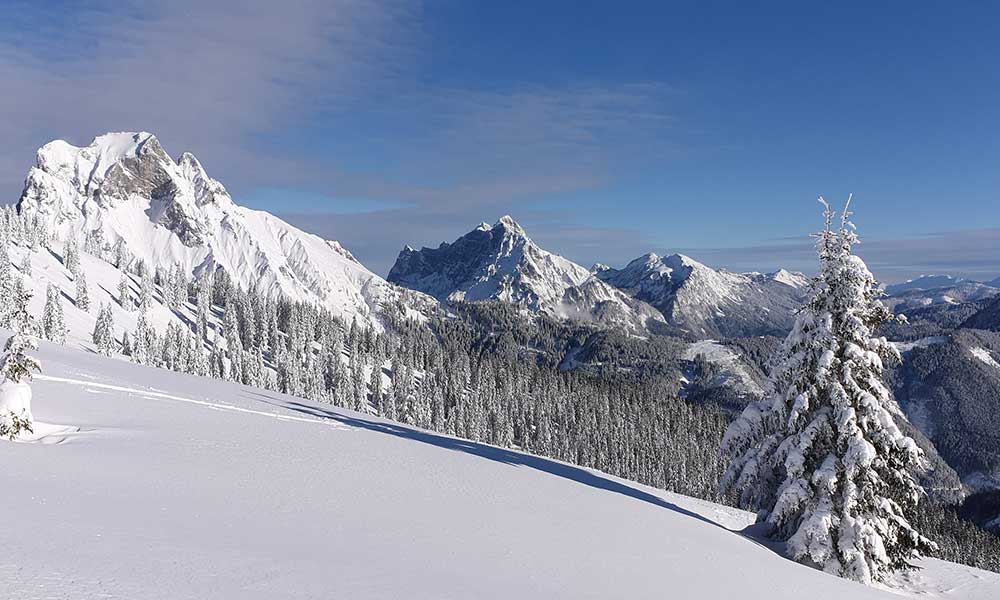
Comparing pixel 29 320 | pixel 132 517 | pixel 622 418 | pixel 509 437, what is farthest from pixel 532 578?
pixel 622 418

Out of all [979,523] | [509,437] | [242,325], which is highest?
[242,325]

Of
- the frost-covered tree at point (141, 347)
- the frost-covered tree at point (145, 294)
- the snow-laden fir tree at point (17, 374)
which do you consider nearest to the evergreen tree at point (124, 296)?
the frost-covered tree at point (145, 294)

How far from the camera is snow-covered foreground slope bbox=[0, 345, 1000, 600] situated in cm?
812

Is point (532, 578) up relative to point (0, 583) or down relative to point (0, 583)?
down

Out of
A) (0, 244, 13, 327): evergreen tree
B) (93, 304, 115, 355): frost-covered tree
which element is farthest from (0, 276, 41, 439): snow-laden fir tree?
(93, 304, 115, 355): frost-covered tree

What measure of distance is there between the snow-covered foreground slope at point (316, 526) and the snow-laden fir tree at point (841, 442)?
2.76 metres

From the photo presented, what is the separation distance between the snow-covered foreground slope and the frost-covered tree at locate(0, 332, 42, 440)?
1028mm

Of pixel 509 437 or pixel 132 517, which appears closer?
pixel 132 517

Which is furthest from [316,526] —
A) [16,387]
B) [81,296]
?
[81,296]

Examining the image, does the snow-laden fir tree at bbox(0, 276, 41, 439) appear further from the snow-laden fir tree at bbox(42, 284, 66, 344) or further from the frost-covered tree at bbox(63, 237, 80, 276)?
the frost-covered tree at bbox(63, 237, 80, 276)

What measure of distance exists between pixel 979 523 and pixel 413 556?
207m

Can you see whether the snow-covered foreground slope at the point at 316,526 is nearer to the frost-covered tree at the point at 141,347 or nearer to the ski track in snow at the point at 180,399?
the ski track in snow at the point at 180,399

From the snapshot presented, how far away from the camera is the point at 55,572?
6934mm

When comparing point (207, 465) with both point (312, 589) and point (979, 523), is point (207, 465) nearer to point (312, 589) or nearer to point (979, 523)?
point (312, 589)
